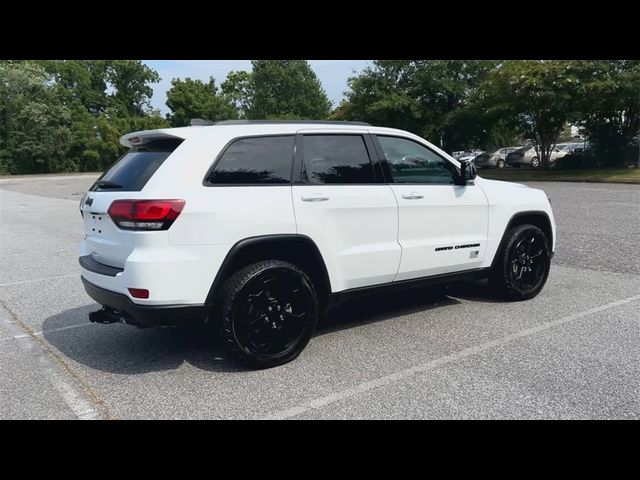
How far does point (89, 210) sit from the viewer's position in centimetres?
407

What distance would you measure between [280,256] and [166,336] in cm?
150

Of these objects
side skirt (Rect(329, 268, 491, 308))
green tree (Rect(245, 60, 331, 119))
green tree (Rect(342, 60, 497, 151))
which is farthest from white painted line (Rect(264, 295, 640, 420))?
green tree (Rect(245, 60, 331, 119))

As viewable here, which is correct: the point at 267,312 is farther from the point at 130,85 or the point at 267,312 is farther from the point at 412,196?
the point at 130,85

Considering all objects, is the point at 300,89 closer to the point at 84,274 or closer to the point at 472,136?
the point at 472,136

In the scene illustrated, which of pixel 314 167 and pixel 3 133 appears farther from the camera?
pixel 3 133

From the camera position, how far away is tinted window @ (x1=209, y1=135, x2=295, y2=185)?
3818mm

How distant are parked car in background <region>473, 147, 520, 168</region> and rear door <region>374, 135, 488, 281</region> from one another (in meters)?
30.0

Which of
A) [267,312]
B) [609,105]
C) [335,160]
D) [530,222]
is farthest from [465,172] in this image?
[609,105]

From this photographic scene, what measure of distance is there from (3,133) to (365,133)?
198 feet

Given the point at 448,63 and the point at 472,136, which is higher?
the point at 448,63

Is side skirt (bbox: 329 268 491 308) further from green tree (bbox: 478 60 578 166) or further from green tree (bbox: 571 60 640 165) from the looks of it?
green tree (bbox: 478 60 578 166)

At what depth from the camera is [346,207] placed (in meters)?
4.21

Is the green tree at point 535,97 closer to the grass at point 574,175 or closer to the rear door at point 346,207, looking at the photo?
the grass at point 574,175
